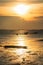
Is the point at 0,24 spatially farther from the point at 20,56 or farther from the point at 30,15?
the point at 20,56

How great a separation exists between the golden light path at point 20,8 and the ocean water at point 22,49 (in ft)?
0.70

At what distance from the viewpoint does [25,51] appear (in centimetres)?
124

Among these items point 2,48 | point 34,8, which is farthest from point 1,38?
point 34,8

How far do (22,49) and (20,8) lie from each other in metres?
0.47

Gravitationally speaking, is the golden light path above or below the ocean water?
above

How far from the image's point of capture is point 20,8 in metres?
1.63

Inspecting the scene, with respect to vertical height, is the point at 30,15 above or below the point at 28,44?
above

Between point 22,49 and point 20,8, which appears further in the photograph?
point 20,8

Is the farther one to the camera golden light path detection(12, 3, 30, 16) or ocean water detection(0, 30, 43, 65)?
golden light path detection(12, 3, 30, 16)

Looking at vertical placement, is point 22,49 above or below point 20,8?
below

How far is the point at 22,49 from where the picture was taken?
1.27 meters

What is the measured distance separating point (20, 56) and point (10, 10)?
0.51 meters

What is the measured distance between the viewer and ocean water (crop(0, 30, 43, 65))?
1.16 meters

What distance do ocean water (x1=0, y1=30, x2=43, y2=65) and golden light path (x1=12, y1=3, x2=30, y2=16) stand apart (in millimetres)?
214
